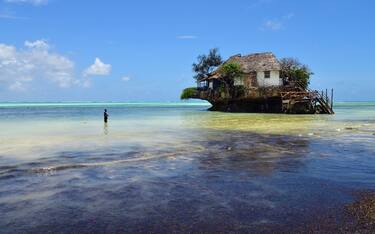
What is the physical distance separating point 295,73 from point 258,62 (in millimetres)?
5352

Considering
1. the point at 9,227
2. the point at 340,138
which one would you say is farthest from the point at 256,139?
the point at 9,227

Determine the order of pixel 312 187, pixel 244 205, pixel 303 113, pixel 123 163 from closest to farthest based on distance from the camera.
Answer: pixel 244 205 < pixel 312 187 < pixel 123 163 < pixel 303 113

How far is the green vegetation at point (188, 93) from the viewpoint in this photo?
5938 cm

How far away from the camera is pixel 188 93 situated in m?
59.8

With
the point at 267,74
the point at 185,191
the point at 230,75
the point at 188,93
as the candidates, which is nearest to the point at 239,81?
the point at 230,75

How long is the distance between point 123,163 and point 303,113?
38.7 metres

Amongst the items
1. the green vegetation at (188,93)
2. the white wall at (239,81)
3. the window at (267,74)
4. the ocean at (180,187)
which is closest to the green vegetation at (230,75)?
the white wall at (239,81)

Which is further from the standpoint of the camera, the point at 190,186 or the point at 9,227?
the point at 190,186

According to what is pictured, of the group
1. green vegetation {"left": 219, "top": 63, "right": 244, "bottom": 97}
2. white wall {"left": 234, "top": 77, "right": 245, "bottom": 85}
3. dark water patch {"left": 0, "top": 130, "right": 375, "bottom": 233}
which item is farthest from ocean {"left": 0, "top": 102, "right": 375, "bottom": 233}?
white wall {"left": 234, "top": 77, "right": 245, "bottom": 85}

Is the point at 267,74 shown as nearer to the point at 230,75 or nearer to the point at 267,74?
the point at 267,74

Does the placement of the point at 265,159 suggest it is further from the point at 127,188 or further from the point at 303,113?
the point at 303,113

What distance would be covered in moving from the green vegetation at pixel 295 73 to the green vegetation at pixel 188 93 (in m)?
13.4

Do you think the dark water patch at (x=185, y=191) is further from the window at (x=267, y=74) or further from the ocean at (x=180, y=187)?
the window at (x=267, y=74)

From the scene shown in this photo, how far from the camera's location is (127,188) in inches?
347
